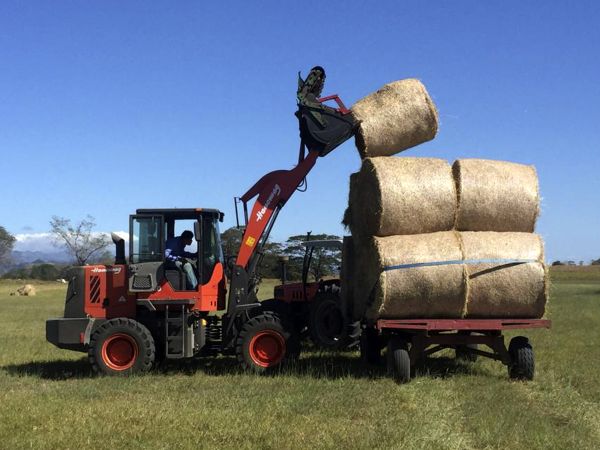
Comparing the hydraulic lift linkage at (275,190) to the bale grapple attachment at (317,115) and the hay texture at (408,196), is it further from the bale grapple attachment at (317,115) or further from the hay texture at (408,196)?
the hay texture at (408,196)

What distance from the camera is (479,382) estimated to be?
9422 millimetres

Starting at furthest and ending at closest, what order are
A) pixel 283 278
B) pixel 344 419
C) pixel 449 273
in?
→ pixel 283 278
pixel 449 273
pixel 344 419

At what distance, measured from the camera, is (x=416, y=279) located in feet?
30.0

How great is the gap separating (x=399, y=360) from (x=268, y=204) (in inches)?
119

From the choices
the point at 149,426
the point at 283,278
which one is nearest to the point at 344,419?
the point at 149,426

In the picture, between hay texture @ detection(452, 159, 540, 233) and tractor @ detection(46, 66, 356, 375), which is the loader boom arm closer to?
tractor @ detection(46, 66, 356, 375)

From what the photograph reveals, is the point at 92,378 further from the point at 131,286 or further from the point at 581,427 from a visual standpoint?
the point at 581,427

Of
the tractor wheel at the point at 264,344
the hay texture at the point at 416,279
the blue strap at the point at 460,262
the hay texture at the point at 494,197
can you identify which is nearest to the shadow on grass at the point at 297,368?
the tractor wheel at the point at 264,344

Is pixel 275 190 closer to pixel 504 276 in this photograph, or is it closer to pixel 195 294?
pixel 195 294

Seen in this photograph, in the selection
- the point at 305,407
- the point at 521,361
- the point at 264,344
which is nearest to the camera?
the point at 305,407

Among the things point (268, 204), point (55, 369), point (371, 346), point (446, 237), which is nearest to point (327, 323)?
point (371, 346)

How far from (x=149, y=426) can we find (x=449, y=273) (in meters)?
4.33

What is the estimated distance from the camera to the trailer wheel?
9414mm

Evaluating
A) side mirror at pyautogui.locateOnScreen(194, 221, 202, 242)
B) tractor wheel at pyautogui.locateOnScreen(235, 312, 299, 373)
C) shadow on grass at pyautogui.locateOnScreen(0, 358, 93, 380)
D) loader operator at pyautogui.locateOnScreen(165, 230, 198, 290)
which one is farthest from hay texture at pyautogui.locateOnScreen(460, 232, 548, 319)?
shadow on grass at pyautogui.locateOnScreen(0, 358, 93, 380)
